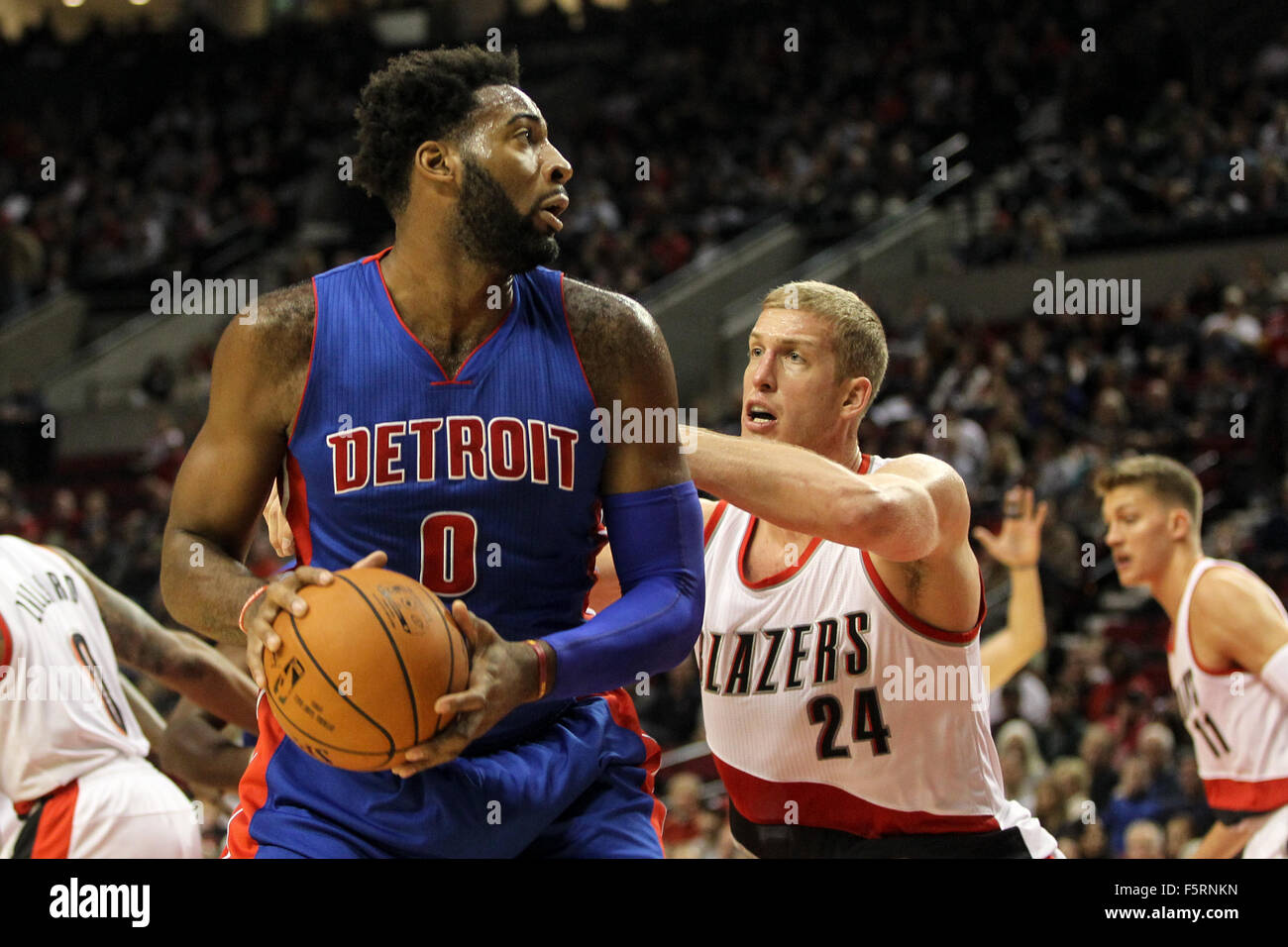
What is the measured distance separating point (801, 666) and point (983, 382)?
825 cm

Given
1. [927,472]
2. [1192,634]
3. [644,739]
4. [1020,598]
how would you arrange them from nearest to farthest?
[644,739]
[927,472]
[1020,598]
[1192,634]

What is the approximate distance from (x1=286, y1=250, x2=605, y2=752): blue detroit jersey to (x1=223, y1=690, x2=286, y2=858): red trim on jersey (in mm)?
324

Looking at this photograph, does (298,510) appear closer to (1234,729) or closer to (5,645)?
(5,645)

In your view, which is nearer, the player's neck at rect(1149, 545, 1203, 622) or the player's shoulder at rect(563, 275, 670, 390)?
the player's shoulder at rect(563, 275, 670, 390)

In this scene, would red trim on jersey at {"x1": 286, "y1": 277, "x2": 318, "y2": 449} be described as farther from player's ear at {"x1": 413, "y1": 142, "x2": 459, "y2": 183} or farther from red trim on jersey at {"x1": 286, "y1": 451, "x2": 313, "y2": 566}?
player's ear at {"x1": 413, "y1": 142, "x2": 459, "y2": 183}

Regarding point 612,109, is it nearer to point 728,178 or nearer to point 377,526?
point 728,178

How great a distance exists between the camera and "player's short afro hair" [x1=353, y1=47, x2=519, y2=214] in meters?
2.68

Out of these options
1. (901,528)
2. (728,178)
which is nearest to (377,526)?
(901,528)

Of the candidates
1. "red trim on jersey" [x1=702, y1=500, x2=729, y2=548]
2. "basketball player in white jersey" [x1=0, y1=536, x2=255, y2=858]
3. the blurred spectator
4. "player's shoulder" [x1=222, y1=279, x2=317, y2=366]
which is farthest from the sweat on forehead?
the blurred spectator

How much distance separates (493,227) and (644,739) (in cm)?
104

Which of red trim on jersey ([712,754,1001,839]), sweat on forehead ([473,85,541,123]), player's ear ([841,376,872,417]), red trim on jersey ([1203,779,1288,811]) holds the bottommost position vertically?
red trim on jersey ([1203,779,1288,811])

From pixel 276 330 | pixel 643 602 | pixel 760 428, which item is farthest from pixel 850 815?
pixel 276 330

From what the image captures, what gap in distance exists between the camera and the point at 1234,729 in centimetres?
520
